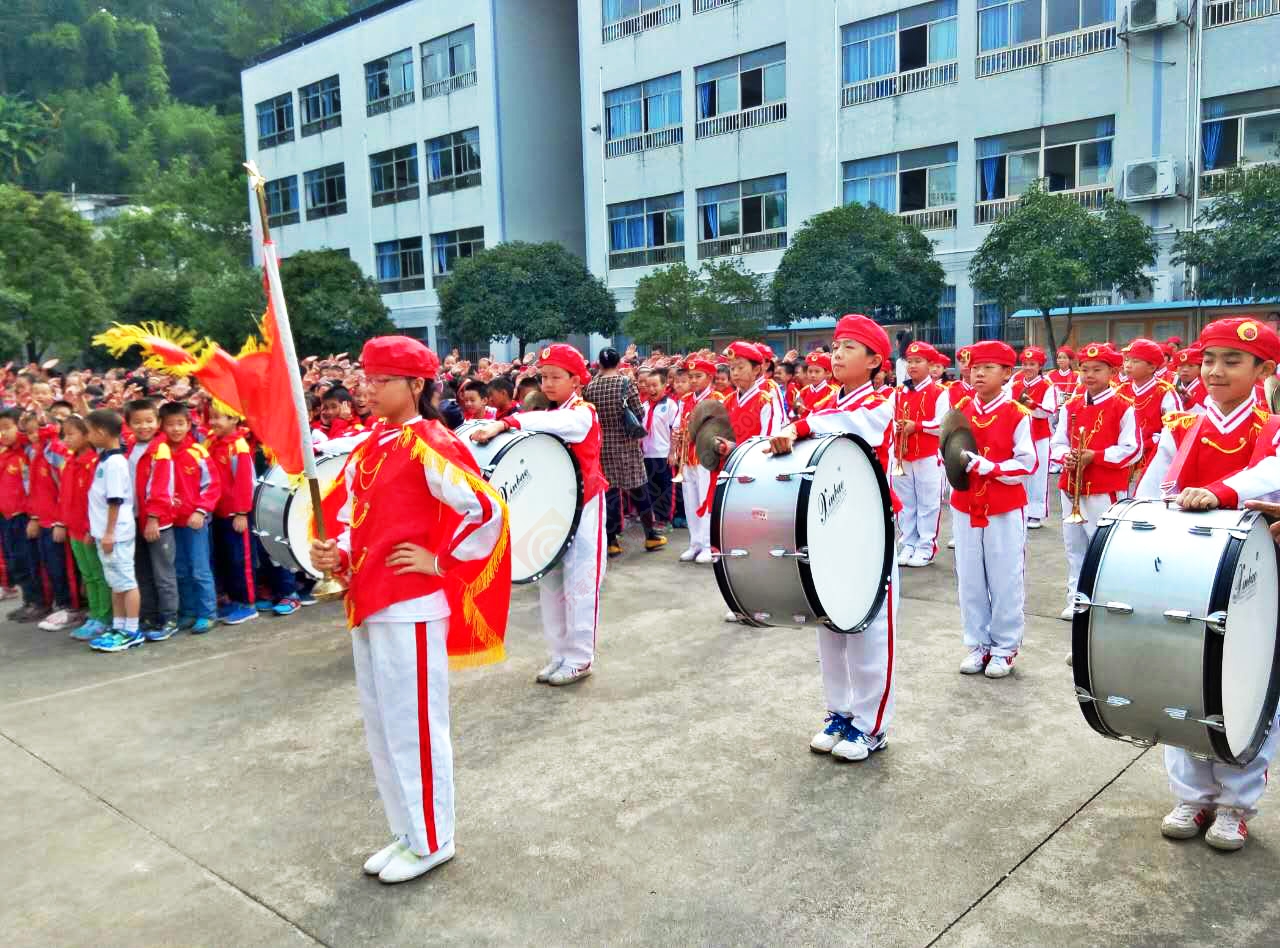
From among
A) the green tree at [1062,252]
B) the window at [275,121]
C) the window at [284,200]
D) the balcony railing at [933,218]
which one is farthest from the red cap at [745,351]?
the window at [275,121]

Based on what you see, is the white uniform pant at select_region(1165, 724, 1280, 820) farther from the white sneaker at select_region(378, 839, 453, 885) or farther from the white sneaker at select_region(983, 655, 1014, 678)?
the white sneaker at select_region(378, 839, 453, 885)

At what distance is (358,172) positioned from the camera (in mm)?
39625

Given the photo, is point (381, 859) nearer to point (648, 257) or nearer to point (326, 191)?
point (648, 257)

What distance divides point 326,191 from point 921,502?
1462 inches

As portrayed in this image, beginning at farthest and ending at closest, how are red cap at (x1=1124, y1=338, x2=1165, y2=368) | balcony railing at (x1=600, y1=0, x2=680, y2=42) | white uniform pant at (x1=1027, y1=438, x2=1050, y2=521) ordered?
balcony railing at (x1=600, y1=0, x2=680, y2=42)
white uniform pant at (x1=1027, y1=438, x2=1050, y2=521)
red cap at (x1=1124, y1=338, x2=1165, y2=368)

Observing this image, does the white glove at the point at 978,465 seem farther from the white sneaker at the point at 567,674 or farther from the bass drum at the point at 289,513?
the bass drum at the point at 289,513

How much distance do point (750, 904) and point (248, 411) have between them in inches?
95.6

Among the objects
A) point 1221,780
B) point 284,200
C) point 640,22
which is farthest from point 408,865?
point 284,200

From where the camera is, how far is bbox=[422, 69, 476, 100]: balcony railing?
3488 cm

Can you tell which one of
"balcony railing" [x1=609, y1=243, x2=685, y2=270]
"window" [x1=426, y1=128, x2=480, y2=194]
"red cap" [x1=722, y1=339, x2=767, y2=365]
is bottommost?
"red cap" [x1=722, y1=339, x2=767, y2=365]

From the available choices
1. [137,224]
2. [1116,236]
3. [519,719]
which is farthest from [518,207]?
[519,719]

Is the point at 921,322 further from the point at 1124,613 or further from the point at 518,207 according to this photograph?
the point at 1124,613

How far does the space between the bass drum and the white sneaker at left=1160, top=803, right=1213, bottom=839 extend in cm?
485

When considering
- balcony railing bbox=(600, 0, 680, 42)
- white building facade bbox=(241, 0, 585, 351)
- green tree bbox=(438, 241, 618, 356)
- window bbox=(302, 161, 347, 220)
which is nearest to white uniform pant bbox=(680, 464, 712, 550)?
green tree bbox=(438, 241, 618, 356)
